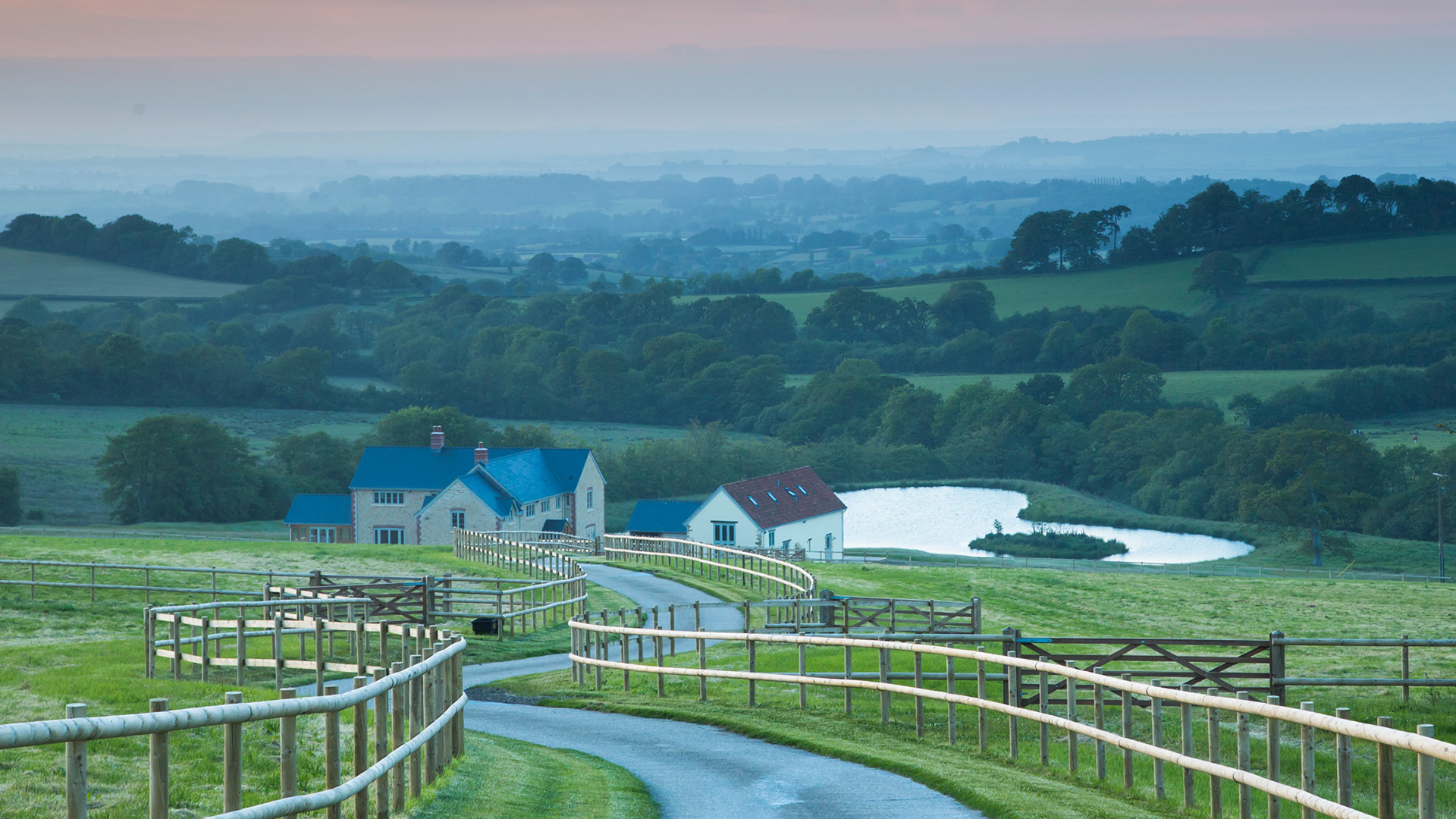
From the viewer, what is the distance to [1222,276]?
645 ft

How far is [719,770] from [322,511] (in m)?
75.8

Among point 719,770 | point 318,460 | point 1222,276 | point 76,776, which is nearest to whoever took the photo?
point 76,776

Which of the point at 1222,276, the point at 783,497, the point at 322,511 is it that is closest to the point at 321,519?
the point at 322,511

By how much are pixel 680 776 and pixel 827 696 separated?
6.52 m

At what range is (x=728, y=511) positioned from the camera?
8331cm

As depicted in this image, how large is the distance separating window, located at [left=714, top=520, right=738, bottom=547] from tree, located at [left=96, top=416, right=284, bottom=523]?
41732mm

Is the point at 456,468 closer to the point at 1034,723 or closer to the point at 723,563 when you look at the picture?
the point at 723,563

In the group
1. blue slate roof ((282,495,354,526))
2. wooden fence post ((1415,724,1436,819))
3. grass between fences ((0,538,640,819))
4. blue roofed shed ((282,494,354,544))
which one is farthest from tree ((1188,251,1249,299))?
wooden fence post ((1415,724,1436,819))

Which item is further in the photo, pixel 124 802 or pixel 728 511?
pixel 728 511

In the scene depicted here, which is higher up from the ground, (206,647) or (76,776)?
(76,776)

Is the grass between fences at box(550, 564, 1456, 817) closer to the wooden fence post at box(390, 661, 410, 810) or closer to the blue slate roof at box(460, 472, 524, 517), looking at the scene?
the wooden fence post at box(390, 661, 410, 810)

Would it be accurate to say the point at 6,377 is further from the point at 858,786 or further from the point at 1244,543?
the point at 858,786

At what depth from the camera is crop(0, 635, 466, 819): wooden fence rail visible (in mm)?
7047

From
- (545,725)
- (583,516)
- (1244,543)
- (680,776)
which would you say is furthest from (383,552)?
(1244,543)
